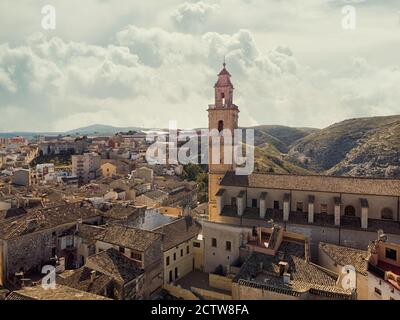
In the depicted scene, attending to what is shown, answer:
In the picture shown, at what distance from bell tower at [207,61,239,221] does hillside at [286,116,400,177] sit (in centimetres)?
8230

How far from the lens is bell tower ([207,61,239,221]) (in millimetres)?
35156

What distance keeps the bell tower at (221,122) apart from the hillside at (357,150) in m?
82.3

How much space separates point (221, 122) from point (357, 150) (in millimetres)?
107882

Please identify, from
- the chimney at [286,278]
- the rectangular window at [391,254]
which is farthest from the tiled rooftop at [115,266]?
the rectangular window at [391,254]

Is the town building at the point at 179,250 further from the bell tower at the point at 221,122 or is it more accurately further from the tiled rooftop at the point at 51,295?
the tiled rooftop at the point at 51,295

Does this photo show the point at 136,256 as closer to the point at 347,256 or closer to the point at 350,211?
the point at 347,256

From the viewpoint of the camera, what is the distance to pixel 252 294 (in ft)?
64.6

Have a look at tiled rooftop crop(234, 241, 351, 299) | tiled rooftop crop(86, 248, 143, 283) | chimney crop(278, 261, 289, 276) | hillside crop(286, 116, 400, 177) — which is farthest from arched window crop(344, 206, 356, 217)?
hillside crop(286, 116, 400, 177)

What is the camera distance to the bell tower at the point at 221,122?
35.2m

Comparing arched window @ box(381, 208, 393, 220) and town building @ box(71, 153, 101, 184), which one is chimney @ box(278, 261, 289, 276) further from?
town building @ box(71, 153, 101, 184)

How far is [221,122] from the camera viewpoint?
3578 cm

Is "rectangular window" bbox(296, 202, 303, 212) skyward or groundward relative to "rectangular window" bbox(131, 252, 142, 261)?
skyward
